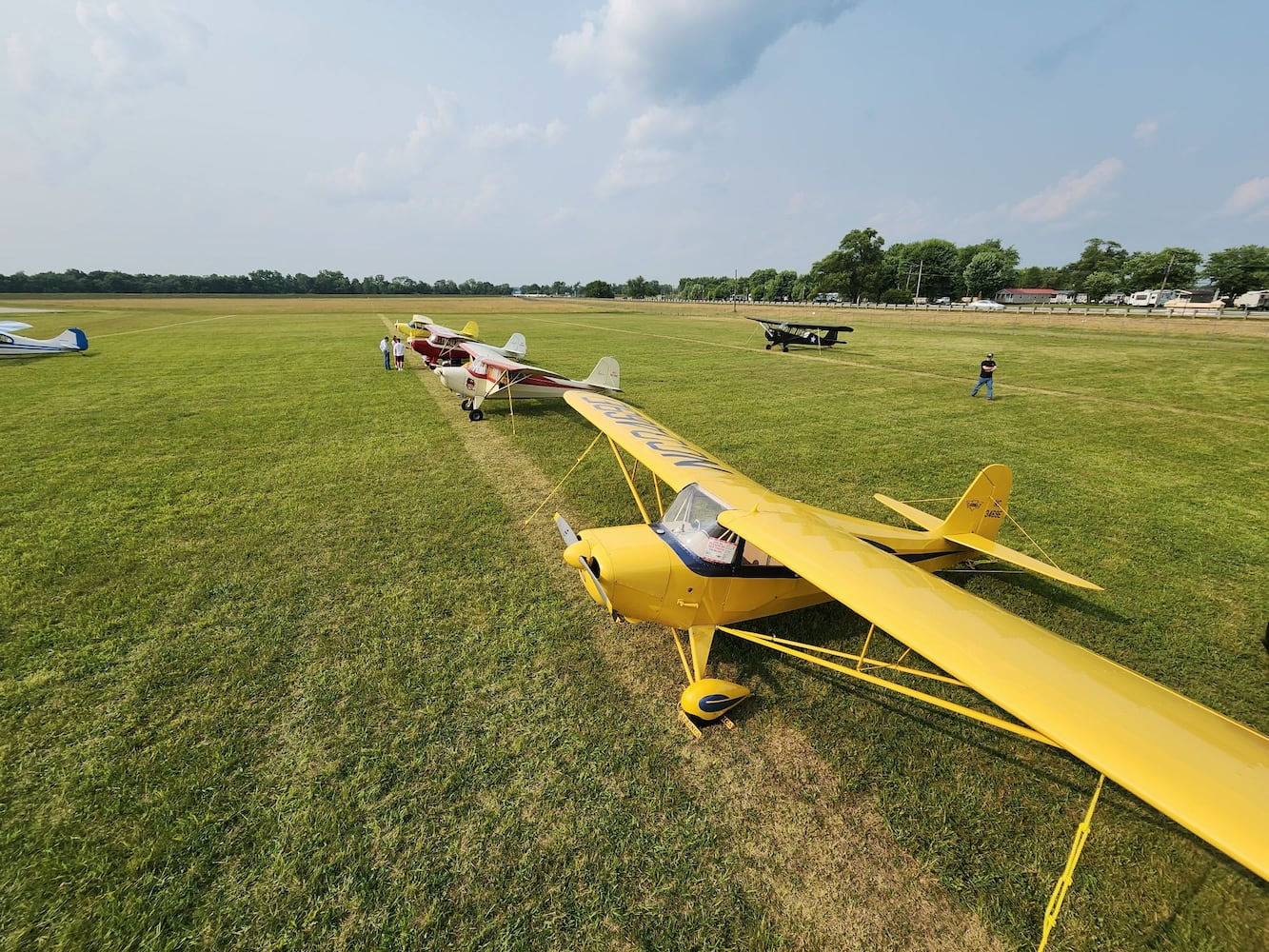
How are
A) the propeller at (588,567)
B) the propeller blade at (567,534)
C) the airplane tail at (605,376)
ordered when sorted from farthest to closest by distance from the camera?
1. the airplane tail at (605,376)
2. the propeller blade at (567,534)
3. the propeller at (588,567)

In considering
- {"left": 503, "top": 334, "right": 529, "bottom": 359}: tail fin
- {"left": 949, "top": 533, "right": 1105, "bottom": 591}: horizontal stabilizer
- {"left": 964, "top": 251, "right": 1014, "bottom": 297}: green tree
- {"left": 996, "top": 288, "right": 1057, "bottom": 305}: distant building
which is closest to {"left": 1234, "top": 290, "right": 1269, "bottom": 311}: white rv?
{"left": 996, "top": 288, "right": 1057, "bottom": 305}: distant building

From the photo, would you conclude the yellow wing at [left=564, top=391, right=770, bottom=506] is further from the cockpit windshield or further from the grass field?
the grass field

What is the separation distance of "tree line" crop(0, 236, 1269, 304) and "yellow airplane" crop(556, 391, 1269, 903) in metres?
82.6

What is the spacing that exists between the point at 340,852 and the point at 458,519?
4550 millimetres

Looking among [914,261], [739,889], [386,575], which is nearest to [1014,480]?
[739,889]

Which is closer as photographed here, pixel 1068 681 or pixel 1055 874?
pixel 1068 681

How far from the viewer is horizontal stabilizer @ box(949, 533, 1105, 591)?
4.32 m

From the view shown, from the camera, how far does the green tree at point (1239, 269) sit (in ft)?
262

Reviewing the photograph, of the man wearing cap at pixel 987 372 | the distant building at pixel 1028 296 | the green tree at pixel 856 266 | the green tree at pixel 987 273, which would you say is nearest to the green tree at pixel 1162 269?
the distant building at pixel 1028 296

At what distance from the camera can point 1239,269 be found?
8138cm

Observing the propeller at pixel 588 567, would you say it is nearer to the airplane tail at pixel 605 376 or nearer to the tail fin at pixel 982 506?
the tail fin at pixel 982 506

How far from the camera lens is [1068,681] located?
2426 millimetres

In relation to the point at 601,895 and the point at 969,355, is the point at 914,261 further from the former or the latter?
the point at 601,895

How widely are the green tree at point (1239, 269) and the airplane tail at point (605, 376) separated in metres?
130
